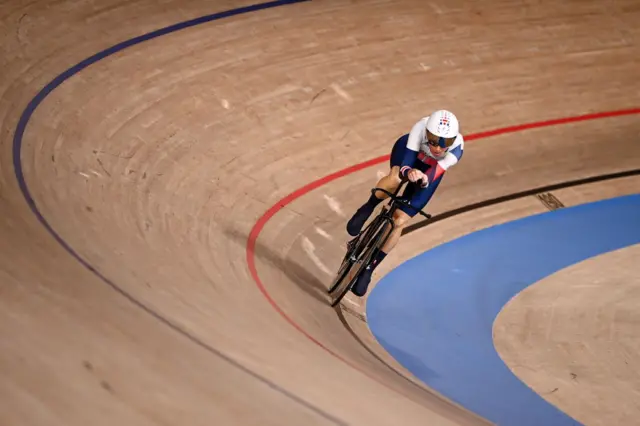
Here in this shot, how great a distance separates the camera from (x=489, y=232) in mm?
6266

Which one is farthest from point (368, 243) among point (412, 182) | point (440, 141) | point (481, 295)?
point (481, 295)

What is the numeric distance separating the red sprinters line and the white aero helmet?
1210 mm

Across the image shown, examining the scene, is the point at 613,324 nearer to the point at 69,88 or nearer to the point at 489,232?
the point at 489,232

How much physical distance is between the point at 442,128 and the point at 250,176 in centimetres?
153

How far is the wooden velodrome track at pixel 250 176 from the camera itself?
3071mm

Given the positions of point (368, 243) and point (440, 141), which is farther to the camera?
point (368, 243)

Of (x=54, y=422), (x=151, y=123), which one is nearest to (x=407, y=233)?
(x=151, y=123)

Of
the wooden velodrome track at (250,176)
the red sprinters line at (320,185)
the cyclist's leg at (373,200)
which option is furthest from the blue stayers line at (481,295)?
the red sprinters line at (320,185)

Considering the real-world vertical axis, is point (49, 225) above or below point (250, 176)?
below

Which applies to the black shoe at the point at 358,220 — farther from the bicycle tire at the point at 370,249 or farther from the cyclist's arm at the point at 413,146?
the cyclist's arm at the point at 413,146

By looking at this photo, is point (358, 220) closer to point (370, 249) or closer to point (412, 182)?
point (370, 249)

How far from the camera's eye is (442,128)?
468 cm

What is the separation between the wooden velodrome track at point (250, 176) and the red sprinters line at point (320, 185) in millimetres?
22

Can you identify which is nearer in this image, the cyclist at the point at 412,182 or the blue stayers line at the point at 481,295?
Result: the blue stayers line at the point at 481,295
